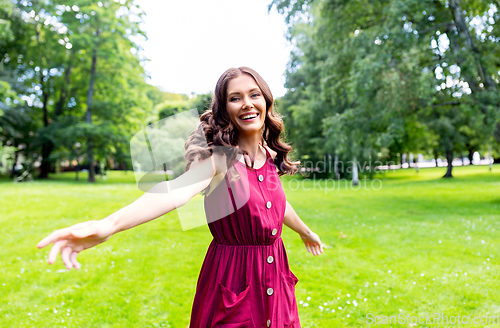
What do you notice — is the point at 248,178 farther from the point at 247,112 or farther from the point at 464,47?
the point at 464,47

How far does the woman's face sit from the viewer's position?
177 cm

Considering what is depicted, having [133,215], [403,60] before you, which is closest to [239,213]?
[133,215]

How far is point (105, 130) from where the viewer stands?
24.3m

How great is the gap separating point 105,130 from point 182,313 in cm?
2281

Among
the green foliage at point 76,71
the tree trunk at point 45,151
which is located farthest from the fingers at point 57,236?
the tree trunk at point 45,151

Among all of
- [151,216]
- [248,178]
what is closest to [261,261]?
[248,178]

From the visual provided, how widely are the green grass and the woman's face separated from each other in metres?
1.20

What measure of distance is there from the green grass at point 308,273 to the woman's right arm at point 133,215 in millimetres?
A: 1437

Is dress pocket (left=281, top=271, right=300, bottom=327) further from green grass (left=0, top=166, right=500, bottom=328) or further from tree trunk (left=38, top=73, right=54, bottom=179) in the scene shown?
tree trunk (left=38, top=73, right=54, bottom=179)

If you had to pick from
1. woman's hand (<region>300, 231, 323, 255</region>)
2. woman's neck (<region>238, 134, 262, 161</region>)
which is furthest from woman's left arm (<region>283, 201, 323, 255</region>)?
woman's neck (<region>238, 134, 262, 161</region>)

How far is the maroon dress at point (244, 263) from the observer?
66.2 inches

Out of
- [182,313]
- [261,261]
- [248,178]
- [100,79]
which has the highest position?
[100,79]

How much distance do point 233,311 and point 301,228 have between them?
875 millimetres

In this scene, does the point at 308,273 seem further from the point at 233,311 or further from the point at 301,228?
the point at 233,311
